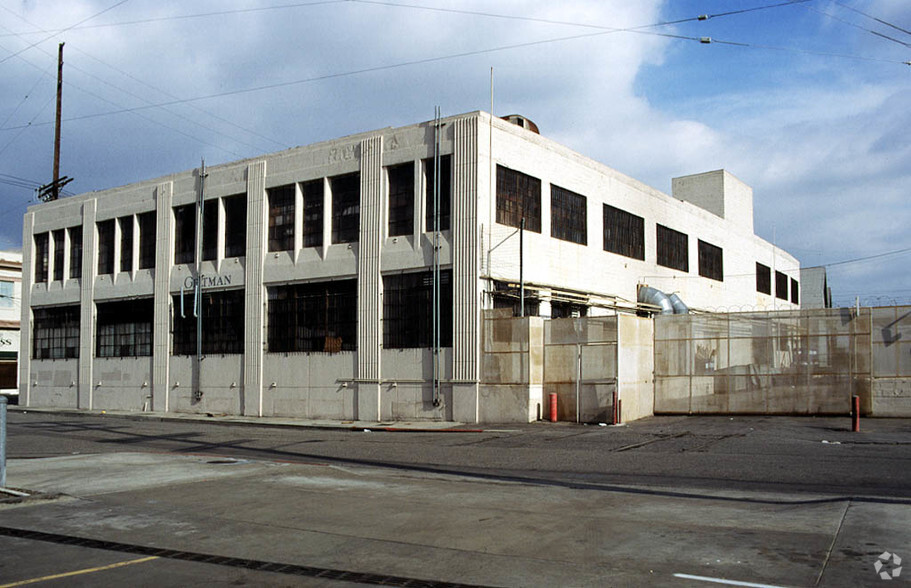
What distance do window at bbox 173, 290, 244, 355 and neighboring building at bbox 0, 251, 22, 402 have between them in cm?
3203

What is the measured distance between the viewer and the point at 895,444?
58.9 ft

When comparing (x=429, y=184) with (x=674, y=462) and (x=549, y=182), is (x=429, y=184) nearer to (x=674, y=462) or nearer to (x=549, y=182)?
(x=549, y=182)

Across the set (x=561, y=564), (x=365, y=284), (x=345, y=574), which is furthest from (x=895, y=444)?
(x=365, y=284)

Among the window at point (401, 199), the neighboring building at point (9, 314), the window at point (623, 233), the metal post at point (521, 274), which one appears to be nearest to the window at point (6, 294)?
the neighboring building at point (9, 314)

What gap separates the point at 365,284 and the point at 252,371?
7.17 m

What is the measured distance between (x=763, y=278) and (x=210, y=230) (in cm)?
3800

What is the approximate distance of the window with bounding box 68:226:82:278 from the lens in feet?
140

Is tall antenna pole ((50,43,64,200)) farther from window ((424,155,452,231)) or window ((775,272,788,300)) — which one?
window ((775,272,788,300))

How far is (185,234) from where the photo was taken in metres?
37.2

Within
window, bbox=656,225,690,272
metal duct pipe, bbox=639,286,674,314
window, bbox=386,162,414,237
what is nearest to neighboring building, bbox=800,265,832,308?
window, bbox=656,225,690,272

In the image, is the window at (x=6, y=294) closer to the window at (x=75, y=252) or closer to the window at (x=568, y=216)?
the window at (x=75, y=252)

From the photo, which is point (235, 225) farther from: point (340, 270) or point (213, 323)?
point (340, 270)

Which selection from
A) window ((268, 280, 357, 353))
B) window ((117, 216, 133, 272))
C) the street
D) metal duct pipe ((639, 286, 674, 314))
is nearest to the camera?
the street

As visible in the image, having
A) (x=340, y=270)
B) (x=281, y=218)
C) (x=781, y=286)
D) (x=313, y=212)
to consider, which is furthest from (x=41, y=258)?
(x=781, y=286)
